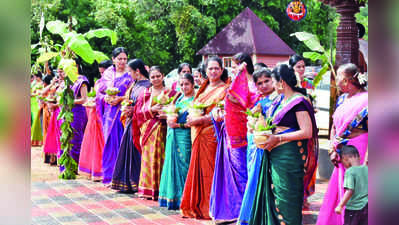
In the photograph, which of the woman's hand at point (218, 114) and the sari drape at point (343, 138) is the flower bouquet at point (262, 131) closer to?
the sari drape at point (343, 138)

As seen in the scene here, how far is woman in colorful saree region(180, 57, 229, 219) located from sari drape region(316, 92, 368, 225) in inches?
67.0

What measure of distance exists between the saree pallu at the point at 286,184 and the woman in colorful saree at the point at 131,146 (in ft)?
11.4

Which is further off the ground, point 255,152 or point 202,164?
point 255,152

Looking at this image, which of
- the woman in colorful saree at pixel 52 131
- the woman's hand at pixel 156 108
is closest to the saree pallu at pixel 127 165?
the woman's hand at pixel 156 108

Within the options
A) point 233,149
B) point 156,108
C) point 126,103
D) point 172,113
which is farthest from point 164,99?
point 233,149

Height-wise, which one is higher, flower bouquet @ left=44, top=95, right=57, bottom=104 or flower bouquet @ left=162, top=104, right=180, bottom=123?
flower bouquet @ left=44, top=95, right=57, bottom=104

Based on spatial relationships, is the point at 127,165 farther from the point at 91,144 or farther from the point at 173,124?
the point at 173,124

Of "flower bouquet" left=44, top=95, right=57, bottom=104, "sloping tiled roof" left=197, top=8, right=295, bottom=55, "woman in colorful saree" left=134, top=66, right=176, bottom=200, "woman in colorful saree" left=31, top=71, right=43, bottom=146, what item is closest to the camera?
"woman in colorful saree" left=134, top=66, right=176, bottom=200

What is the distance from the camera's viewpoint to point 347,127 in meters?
4.55

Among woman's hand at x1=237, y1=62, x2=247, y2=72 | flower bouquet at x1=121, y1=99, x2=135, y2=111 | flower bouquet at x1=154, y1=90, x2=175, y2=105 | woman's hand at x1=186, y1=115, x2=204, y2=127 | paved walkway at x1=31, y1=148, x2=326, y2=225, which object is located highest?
woman's hand at x1=237, y1=62, x2=247, y2=72

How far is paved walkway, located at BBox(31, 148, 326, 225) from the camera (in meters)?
6.11

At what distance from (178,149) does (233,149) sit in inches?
46.8

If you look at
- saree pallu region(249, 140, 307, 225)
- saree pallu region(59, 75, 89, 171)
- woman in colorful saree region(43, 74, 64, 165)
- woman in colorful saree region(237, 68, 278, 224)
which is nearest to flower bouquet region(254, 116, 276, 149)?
saree pallu region(249, 140, 307, 225)

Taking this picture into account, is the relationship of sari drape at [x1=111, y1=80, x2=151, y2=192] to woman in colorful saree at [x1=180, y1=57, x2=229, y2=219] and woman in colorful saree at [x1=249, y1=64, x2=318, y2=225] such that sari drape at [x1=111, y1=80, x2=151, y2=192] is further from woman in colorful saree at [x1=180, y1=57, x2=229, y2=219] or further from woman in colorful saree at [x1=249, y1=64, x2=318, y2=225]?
woman in colorful saree at [x1=249, y1=64, x2=318, y2=225]
